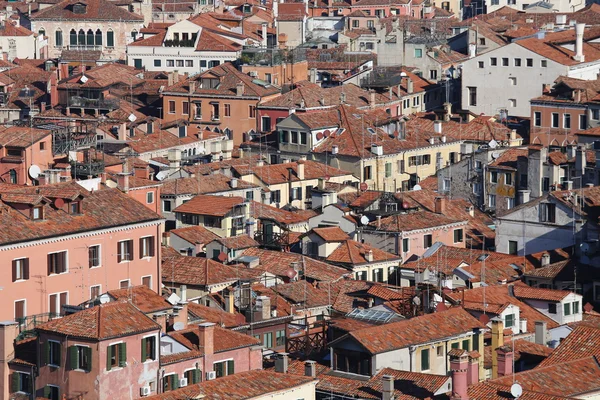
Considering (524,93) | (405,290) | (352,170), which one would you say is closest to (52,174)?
(405,290)

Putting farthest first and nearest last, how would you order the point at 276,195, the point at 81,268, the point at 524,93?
the point at 524,93 < the point at 276,195 < the point at 81,268

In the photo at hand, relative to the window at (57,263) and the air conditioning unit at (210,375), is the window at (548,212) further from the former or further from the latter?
the air conditioning unit at (210,375)

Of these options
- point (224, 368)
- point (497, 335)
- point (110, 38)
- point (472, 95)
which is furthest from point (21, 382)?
point (110, 38)

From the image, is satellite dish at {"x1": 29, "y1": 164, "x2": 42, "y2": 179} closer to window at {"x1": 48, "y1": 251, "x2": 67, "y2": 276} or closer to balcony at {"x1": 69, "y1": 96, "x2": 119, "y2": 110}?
window at {"x1": 48, "y1": 251, "x2": 67, "y2": 276}

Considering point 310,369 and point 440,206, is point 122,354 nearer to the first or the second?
point 310,369

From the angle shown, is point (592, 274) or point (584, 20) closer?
point (592, 274)

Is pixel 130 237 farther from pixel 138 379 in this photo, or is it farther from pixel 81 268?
pixel 138 379
